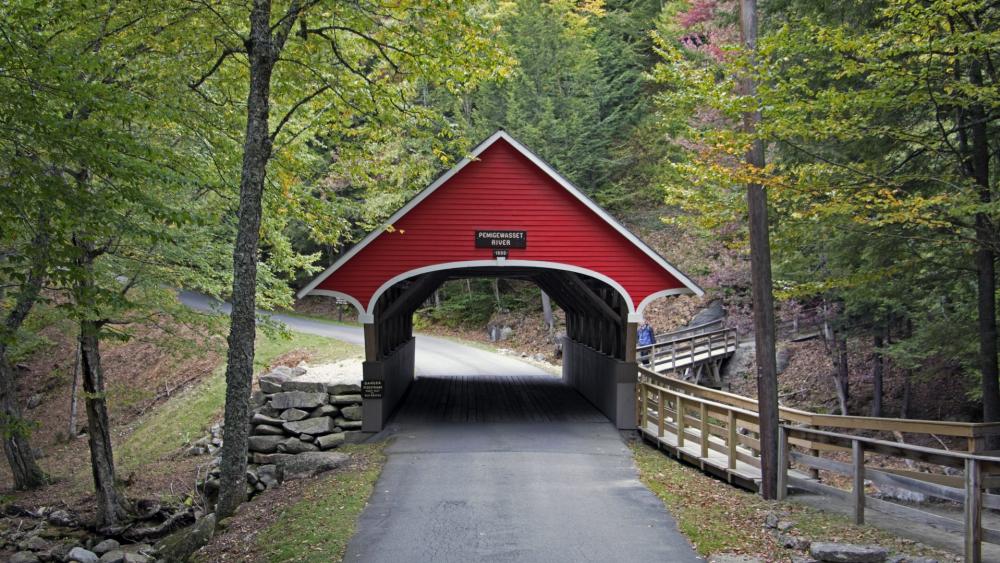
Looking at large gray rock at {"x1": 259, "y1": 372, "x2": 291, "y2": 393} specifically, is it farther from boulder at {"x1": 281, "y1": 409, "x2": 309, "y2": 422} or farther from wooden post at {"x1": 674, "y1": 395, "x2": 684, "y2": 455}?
wooden post at {"x1": 674, "y1": 395, "x2": 684, "y2": 455}

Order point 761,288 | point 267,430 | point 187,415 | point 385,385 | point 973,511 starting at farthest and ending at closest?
1. point 187,415
2. point 385,385
3. point 267,430
4. point 761,288
5. point 973,511

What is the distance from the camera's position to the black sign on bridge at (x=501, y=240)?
13039mm

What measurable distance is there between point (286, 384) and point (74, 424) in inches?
428

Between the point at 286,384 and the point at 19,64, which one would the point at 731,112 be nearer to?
the point at 19,64

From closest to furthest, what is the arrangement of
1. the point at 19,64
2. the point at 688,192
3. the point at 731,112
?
the point at 19,64 < the point at 731,112 < the point at 688,192

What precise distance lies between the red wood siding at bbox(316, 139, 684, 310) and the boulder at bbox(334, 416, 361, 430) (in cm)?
245

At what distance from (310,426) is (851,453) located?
28.2 ft

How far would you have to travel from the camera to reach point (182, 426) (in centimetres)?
1734

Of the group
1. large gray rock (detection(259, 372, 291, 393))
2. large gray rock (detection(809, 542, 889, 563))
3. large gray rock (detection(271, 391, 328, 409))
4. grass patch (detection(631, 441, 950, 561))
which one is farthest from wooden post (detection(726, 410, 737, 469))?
large gray rock (detection(259, 372, 291, 393))

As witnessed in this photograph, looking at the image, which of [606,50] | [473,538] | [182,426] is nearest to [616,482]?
[473,538]

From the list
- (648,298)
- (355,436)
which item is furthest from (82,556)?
(648,298)

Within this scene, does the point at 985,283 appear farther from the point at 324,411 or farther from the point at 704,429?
the point at 324,411

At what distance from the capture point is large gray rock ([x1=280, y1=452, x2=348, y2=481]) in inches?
420

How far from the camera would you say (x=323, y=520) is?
796 centimetres
